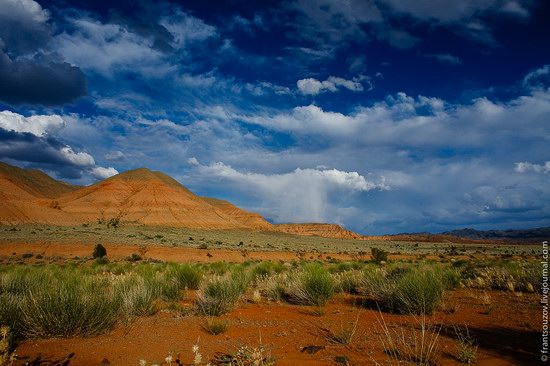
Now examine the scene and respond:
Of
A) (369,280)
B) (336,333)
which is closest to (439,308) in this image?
(369,280)

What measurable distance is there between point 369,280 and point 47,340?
30.3 ft

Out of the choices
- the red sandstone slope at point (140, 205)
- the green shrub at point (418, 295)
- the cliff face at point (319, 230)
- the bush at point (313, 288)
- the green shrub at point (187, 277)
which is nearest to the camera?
the green shrub at point (418, 295)

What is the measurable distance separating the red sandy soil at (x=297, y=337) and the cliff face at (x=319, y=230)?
158 m

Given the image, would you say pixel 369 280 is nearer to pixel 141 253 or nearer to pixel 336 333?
pixel 336 333

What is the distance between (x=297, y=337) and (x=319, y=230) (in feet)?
573

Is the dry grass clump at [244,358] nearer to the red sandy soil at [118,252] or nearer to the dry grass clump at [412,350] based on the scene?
the dry grass clump at [412,350]

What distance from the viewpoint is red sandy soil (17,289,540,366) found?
574 centimetres

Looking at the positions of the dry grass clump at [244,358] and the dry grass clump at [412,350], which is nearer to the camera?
the dry grass clump at [244,358]

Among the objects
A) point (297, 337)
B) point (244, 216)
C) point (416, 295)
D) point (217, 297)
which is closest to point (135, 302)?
point (217, 297)

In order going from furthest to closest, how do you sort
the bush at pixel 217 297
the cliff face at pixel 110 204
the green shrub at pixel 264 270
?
the cliff face at pixel 110 204
the green shrub at pixel 264 270
the bush at pixel 217 297

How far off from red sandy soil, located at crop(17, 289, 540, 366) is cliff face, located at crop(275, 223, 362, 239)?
158 m

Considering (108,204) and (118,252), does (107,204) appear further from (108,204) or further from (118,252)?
(118,252)

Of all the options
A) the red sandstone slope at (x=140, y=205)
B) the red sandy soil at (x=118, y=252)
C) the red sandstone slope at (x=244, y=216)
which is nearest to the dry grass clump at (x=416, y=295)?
the red sandy soil at (x=118, y=252)

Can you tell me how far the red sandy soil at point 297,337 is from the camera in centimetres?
574
